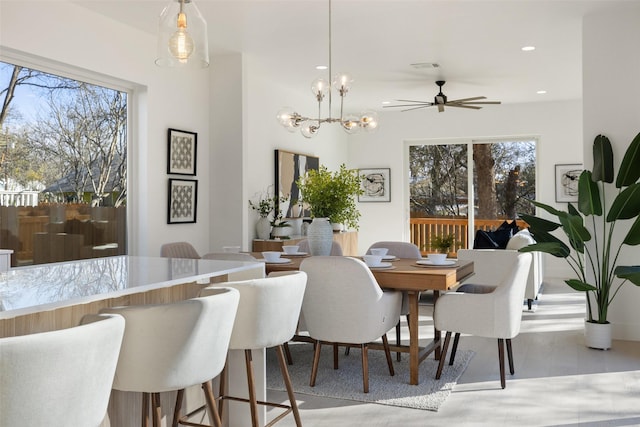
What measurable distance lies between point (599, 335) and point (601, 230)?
89 centimetres

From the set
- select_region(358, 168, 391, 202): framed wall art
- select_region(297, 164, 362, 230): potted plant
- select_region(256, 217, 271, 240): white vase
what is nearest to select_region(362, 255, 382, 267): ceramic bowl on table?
select_region(297, 164, 362, 230): potted plant

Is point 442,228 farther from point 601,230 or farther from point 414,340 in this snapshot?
point 414,340

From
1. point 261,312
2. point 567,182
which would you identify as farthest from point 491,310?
point 567,182

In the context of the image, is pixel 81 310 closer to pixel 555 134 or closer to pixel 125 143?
pixel 125 143

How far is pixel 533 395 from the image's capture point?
11.1 ft

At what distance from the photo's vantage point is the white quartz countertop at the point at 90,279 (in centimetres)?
162

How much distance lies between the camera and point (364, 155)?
9.86 metres

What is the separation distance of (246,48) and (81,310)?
13.9ft

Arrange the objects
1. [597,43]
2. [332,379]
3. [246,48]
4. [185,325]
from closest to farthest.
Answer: [185,325], [332,379], [597,43], [246,48]

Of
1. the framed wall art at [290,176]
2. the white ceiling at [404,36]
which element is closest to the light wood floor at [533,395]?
the white ceiling at [404,36]

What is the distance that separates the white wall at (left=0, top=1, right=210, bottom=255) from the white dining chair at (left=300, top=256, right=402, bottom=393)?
2327 mm

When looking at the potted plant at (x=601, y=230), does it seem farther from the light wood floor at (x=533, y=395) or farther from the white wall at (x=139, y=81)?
the white wall at (x=139, y=81)

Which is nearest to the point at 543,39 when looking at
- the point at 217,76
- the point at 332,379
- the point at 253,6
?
the point at 253,6

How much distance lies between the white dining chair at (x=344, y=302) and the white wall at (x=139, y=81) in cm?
233
